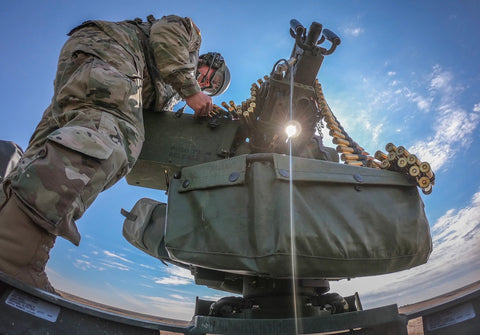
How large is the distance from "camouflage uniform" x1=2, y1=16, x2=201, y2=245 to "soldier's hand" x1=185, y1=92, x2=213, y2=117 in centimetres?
6

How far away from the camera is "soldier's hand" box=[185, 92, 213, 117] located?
2221 mm

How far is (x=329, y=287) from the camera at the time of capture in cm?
203

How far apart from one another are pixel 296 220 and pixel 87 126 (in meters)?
1.06

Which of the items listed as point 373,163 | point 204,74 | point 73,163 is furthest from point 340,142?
point 73,163

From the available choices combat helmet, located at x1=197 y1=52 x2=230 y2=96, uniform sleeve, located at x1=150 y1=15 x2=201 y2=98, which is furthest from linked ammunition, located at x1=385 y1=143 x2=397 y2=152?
combat helmet, located at x1=197 y1=52 x2=230 y2=96

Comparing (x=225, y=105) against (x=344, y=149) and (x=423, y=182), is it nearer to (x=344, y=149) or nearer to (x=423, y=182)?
(x=344, y=149)

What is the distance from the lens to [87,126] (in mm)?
1412

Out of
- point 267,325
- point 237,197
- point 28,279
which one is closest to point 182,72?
point 237,197

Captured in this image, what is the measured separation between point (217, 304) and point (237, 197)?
2.56 feet

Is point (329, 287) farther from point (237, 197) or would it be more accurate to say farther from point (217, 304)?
point (237, 197)

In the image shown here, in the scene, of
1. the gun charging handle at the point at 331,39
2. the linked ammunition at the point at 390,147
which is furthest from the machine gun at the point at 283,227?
the gun charging handle at the point at 331,39

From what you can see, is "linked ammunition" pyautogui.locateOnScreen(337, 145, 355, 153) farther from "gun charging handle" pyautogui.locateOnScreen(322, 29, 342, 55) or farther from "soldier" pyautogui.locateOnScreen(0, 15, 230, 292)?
"soldier" pyautogui.locateOnScreen(0, 15, 230, 292)

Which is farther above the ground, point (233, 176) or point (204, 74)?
point (204, 74)

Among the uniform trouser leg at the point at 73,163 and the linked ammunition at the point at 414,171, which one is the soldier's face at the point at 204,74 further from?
the linked ammunition at the point at 414,171
